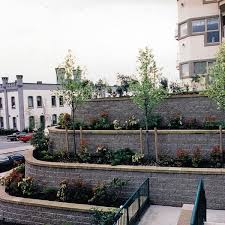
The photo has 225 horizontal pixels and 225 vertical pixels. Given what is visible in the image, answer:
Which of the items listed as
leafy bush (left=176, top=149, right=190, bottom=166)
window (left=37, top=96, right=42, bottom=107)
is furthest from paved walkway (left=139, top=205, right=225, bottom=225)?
window (left=37, top=96, right=42, bottom=107)

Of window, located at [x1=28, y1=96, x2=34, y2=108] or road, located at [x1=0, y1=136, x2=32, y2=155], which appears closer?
road, located at [x1=0, y1=136, x2=32, y2=155]

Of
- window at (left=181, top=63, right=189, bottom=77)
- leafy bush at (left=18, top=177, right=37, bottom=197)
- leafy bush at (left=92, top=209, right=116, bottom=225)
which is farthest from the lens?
window at (left=181, top=63, right=189, bottom=77)

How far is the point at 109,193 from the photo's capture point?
1436 centimetres

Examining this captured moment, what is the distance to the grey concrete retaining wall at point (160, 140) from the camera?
48.5 ft

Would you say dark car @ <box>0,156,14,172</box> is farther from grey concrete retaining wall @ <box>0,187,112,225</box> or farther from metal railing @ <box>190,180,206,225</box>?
metal railing @ <box>190,180,206,225</box>

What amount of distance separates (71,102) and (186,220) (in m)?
9.37

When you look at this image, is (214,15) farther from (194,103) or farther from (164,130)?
A: (164,130)

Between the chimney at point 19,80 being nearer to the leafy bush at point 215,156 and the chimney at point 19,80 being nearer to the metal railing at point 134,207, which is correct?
the metal railing at point 134,207

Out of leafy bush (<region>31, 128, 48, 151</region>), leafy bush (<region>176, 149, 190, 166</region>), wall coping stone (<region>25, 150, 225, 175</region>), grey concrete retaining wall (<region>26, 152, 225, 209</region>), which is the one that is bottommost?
grey concrete retaining wall (<region>26, 152, 225, 209</region>)

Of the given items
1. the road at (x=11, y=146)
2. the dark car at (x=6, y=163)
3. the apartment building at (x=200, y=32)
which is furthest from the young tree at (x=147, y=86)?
the road at (x=11, y=146)

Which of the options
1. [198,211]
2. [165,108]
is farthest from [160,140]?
[198,211]

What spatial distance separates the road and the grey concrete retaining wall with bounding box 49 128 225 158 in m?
18.8

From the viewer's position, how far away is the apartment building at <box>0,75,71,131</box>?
5056 centimetres

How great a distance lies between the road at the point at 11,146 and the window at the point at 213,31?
839 inches
